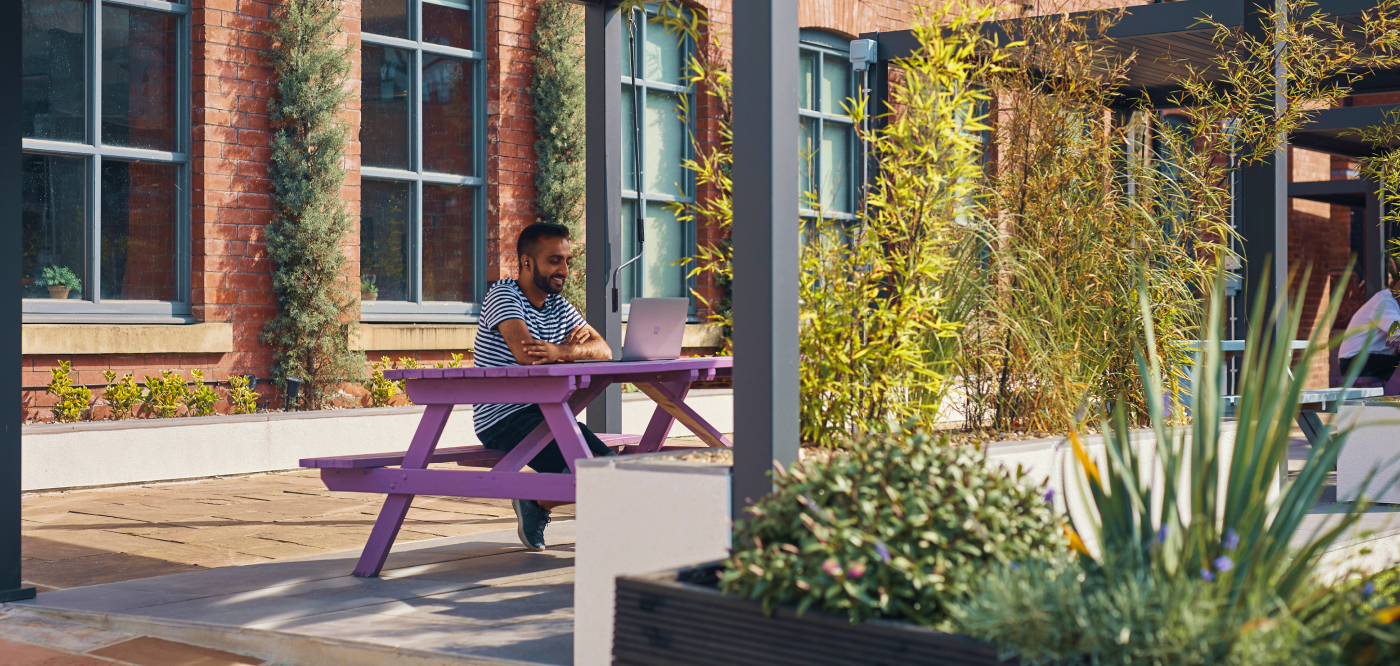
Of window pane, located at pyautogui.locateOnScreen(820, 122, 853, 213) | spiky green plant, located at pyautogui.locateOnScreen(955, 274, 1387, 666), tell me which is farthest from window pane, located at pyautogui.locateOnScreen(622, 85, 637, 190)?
spiky green plant, located at pyautogui.locateOnScreen(955, 274, 1387, 666)

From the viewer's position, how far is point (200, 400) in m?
6.88

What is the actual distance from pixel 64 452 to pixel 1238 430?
562 centimetres

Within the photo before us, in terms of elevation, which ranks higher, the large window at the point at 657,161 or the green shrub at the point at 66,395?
the large window at the point at 657,161

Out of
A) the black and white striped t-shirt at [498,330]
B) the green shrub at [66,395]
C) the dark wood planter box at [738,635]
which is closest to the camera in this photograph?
the dark wood planter box at [738,635]

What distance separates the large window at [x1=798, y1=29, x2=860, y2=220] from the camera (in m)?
10.5

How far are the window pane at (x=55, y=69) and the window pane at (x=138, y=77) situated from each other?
5.2 inches

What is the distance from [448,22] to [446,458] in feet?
16.8

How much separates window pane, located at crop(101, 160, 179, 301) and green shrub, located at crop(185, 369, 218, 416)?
26.7 inches

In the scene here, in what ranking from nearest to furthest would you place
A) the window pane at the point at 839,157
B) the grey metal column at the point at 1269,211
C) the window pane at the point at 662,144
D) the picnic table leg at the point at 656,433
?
the picnic table leg at the point at 656,433 → the grey metal column at the point at 1269,211 → the window pane at the point at 662,144 → the window pane at the point at 839,157

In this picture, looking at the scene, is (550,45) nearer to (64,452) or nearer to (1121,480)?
(64,452)

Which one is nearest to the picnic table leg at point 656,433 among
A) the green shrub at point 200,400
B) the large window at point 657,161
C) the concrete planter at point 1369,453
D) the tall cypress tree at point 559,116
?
the concrete planter at point 1369,453

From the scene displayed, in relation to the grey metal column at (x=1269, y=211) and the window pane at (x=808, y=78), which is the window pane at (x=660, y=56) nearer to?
the window pane at (x=808, y=78)

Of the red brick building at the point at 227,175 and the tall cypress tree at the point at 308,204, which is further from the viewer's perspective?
the tall cypress tree at the point at 308,204

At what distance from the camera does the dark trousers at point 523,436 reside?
174 inches
